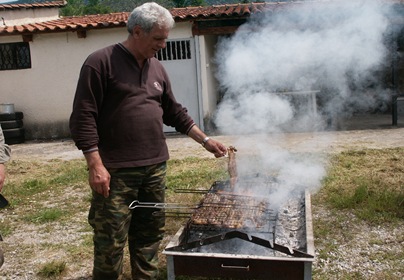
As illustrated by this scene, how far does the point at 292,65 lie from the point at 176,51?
3.85m

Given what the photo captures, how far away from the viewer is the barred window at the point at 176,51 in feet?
41.7

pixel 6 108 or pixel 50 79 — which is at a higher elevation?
pixel 50 79

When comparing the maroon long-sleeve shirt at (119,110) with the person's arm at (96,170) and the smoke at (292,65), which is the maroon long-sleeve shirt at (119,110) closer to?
the person's arm at (96,170)

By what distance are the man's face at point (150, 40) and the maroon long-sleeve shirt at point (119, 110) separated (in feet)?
0.37

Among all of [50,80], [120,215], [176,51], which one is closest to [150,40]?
[120,215]

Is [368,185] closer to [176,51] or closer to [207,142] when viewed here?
[207,142]

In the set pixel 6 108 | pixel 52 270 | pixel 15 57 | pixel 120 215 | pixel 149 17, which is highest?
pixel 15 57

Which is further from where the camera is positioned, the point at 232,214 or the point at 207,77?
the point at 207,77

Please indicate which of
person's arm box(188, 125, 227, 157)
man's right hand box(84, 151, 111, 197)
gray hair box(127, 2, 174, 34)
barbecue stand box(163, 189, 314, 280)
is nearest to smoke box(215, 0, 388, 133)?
person's arm box(188, 125, 227, 157)

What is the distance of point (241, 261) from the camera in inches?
127

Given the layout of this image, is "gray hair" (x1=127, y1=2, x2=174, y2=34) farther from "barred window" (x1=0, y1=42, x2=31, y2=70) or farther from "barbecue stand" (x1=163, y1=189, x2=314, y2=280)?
"barred window" (x1=0, y1=42, x2=31, y2=70)

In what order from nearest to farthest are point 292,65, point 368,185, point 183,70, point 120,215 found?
point 120,215 → point 368,185 → point 292,65 → point 183,70

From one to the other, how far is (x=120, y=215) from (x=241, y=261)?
96 cm

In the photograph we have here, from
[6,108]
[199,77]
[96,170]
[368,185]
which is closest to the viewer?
[96,170]
